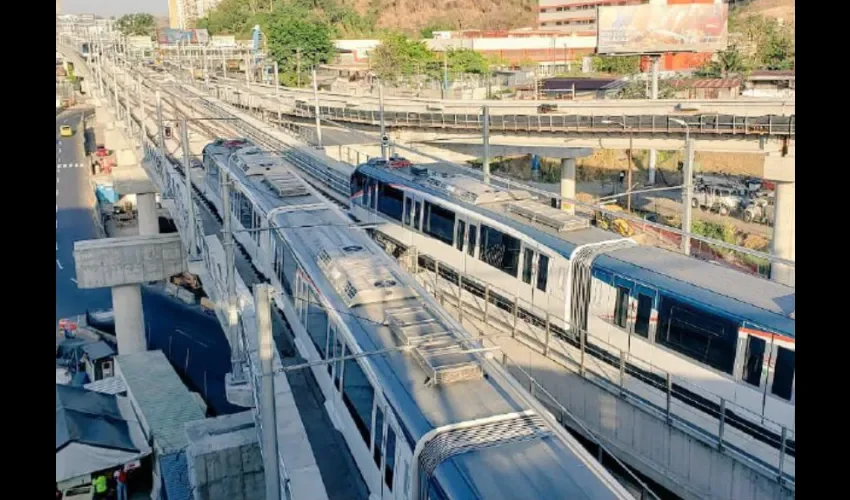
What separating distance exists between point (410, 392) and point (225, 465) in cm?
727

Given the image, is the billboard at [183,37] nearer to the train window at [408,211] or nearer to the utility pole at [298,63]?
the utility pole at [298,63]

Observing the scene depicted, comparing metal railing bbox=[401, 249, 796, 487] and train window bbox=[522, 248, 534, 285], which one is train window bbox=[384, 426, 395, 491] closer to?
metal railing bbox=[401, 249, 796, 487]

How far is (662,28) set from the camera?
1626 inches

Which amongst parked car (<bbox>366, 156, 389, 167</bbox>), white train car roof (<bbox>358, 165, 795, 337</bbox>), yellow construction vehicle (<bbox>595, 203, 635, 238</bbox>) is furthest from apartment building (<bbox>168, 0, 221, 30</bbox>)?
white train car roof (<bbox>358, 165, 795, 337</bbox>)

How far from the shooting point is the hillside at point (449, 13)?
12825 centimetres

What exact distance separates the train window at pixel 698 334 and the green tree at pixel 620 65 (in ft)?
197

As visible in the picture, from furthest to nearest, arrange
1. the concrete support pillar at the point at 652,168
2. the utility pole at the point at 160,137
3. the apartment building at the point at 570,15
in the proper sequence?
the apartment building at the point at 570,15 → the concrete support pillar at the point at 652,168 → the utility pole at the point at 160,137

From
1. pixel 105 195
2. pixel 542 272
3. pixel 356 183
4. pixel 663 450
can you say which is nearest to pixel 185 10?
pixel 105 195

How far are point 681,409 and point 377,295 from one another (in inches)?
199

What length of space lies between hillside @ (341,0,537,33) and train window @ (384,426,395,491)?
399ft

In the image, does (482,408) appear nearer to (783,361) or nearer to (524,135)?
(783,361)

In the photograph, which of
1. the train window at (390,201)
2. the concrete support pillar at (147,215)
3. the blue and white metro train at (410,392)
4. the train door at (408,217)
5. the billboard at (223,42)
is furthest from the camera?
the billboard at (223,42)

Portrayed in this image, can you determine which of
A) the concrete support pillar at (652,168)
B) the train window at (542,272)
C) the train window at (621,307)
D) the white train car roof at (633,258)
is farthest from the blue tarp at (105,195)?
the train window at (621,307)
